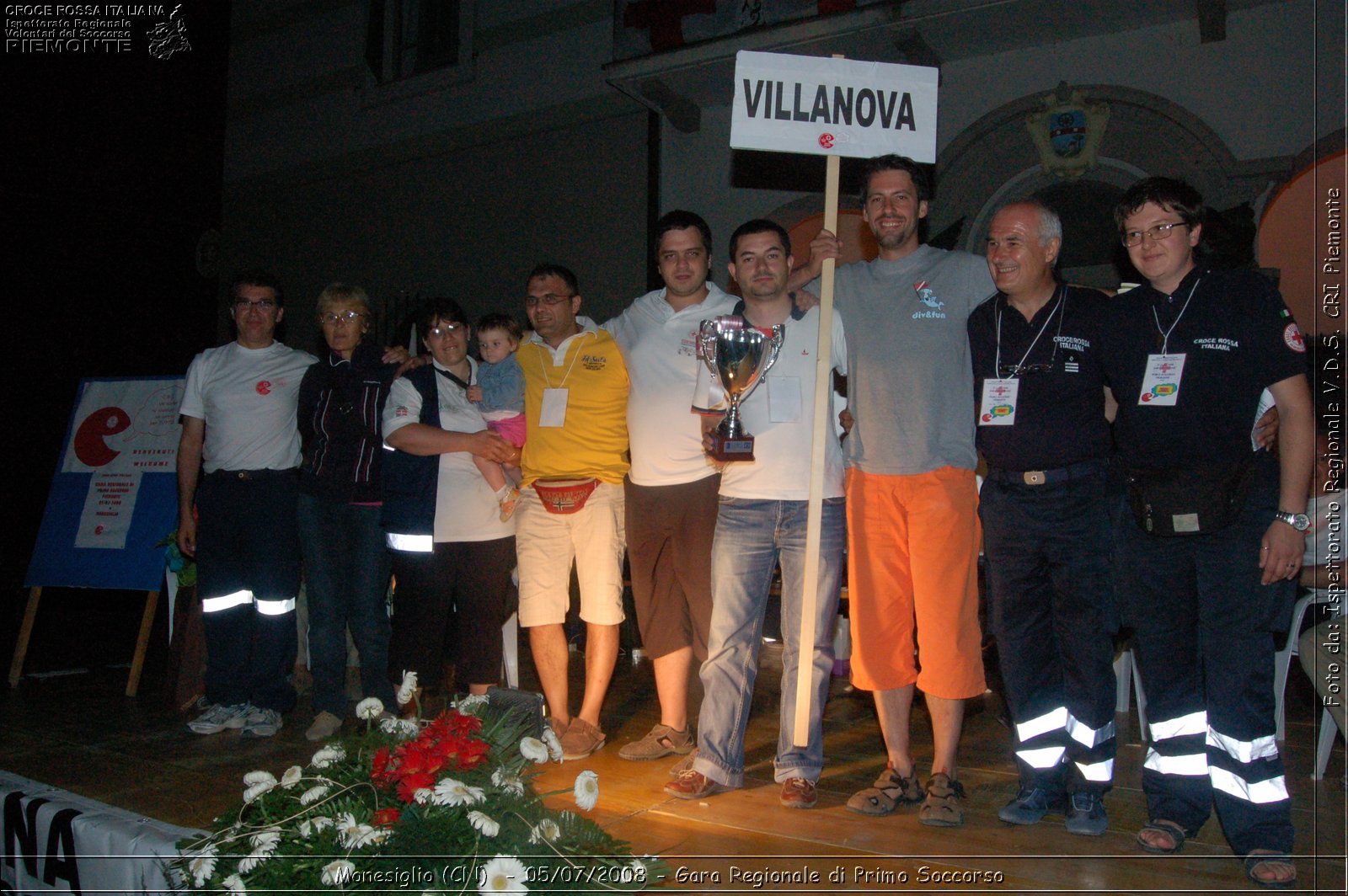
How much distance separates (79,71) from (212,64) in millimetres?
1090

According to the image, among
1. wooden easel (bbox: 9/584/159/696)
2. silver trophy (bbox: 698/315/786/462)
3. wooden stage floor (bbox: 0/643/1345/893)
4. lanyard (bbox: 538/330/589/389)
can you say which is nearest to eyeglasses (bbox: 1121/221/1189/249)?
silver trophy (bbox: 698/315/786/462)

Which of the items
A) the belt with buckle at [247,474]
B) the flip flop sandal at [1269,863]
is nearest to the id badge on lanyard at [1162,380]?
the flip flop sandal at [1269,863]

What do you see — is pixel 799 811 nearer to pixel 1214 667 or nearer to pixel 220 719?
pixel 1214 667

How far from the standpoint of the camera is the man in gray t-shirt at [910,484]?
9.71 ft

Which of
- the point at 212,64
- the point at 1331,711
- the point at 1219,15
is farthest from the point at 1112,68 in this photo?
the point at 212,64

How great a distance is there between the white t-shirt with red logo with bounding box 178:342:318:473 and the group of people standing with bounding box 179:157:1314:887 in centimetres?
1

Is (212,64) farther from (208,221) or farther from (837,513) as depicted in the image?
(837,513)

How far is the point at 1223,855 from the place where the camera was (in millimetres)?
2613

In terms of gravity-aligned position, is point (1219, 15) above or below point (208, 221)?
above

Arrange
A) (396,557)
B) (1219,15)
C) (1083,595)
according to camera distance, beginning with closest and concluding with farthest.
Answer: (1083,595), (396,557), (1219,15)

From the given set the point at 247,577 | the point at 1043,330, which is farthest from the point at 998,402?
the point at 247,577

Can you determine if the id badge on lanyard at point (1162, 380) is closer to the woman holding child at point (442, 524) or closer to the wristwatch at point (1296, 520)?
the wristwatch at point (1296, 520)

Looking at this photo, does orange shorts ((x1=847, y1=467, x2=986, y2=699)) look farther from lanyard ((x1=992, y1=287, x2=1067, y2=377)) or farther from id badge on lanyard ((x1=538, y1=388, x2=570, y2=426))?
id badge on lanyard ((x1=538, y1=388, x2=570, y2=426))

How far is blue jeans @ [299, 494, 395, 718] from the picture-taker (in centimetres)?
397
